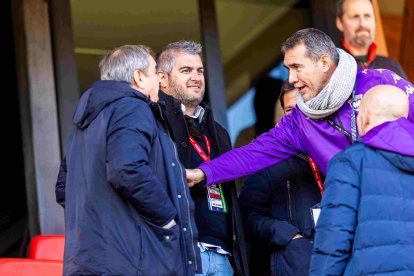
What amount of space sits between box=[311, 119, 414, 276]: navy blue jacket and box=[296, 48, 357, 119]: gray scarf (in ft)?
2.79

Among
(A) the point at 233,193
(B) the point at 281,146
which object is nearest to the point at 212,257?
(A) the point at 233,193

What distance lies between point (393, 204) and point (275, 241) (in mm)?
1288

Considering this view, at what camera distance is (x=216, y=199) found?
5.00 m

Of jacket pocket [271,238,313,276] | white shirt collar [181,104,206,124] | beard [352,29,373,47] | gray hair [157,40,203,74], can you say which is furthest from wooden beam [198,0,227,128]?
jacket pocket [271,238,313,276]

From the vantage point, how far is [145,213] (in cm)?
403

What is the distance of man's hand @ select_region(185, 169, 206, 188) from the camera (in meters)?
4.79

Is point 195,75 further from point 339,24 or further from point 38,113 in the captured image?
point 339,24

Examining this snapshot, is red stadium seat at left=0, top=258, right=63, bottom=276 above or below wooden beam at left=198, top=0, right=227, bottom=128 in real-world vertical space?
below

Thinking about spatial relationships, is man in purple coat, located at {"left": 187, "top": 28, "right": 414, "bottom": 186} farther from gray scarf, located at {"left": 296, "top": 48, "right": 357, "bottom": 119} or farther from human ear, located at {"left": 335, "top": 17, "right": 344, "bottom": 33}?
human ear, located at {"left": 335, "top": 17, "right": 344, "bottom": 33}

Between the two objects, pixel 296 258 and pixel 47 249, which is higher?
pixel 47 249

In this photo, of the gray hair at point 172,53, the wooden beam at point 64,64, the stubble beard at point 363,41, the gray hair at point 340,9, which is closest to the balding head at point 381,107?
the gray hair at point 172,53

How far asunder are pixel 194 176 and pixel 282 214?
664mm

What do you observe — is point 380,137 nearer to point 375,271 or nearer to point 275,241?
point 375,271

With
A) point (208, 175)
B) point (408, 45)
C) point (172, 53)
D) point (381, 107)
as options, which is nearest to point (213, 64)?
point (172, 53)
